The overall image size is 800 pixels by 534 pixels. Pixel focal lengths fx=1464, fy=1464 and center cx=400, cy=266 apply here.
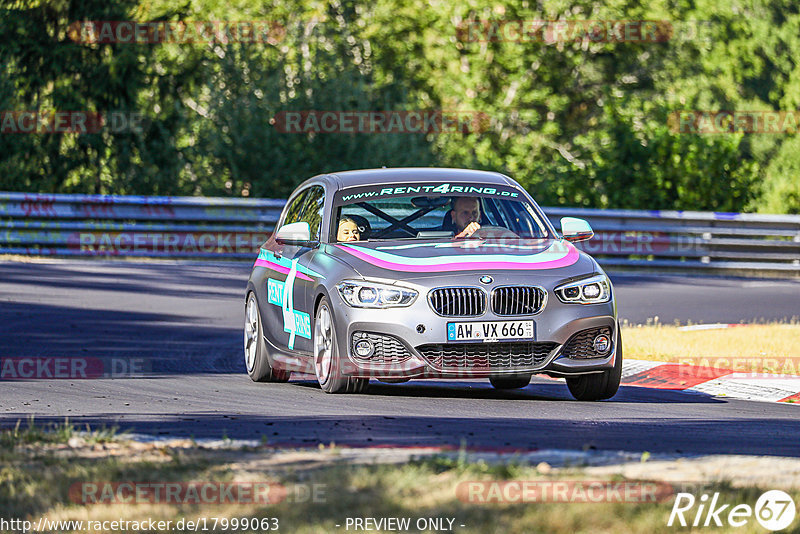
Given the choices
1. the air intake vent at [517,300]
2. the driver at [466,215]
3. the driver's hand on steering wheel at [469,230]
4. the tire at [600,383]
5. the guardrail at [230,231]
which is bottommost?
the guardrail at [230,231]

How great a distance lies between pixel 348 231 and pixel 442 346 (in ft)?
5.18

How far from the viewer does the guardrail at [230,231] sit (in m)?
22.6

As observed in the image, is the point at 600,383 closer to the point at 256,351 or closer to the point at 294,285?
the point at 294,285

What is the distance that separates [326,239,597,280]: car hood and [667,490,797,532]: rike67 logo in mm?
4266

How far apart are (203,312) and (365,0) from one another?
30.6m

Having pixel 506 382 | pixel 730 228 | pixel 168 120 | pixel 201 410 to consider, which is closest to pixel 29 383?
pixel 201 410

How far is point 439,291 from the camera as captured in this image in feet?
31.0

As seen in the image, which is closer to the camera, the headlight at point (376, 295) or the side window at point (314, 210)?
the headlight at point (376, 295)

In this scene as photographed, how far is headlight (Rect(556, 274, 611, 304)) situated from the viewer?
9.59 metres

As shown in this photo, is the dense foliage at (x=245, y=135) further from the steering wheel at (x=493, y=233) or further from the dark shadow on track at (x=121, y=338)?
the steering wheel at (x=493, y=233)

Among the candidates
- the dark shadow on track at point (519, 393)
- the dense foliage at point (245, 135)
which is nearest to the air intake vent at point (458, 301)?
the dark shadow on track at point (519, 393)

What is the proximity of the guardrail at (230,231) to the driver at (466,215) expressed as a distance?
12.2 m

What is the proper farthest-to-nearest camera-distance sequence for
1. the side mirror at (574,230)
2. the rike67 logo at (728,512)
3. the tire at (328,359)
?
the side mirror at (574,230), the tire at (328,359), the rike67 logo at (728,512)

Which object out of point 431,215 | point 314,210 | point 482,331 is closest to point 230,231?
point 314,210
